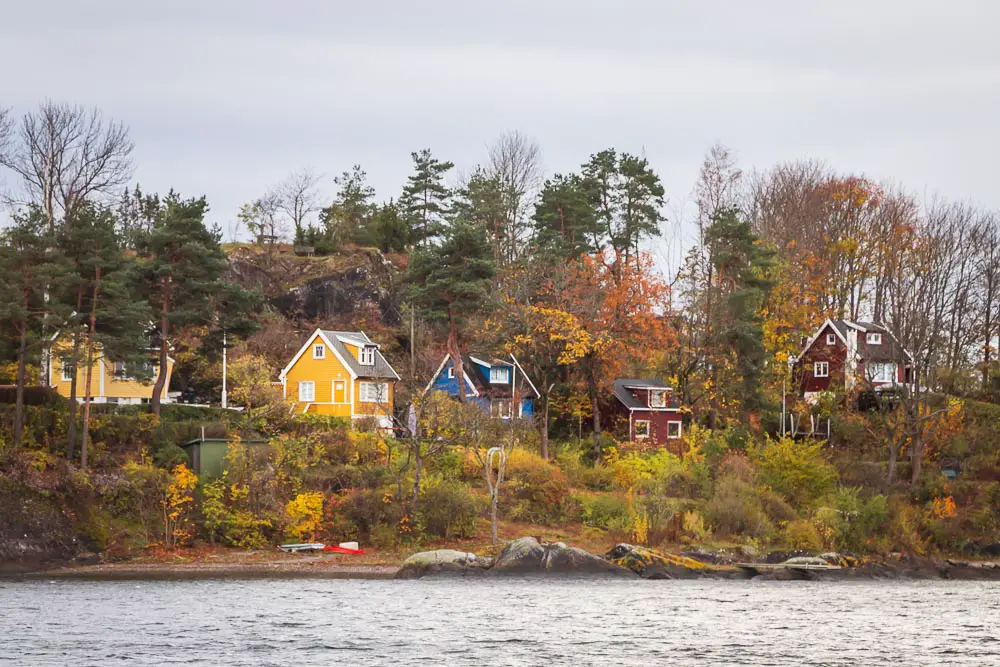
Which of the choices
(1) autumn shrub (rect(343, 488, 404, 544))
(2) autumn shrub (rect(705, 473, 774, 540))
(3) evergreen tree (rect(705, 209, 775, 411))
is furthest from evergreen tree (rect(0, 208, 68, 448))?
(3) evergreen tree (rect(705, 209, 775, 411))

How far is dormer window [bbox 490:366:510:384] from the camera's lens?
87.2 m

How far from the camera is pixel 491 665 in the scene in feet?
116

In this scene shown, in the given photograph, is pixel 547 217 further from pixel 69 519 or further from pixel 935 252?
pixel 69 519

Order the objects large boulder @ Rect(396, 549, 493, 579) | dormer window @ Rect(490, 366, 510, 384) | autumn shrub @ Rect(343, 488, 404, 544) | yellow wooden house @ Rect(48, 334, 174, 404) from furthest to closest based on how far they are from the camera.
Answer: dormer window @ Rect(490, 366, 510, 384), yellow wooden house @ Rect(48, 334, 174, 404), autumn shrub @ Rect(343, 488, 404, 544), large boulder @ Rect(396, 549, 493, 579)

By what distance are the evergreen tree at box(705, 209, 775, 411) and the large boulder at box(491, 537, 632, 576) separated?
81.6ft

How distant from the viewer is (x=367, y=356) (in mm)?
85438

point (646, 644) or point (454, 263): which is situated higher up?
point (454, 263)

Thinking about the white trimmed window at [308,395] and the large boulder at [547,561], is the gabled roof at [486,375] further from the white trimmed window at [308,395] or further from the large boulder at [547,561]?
the large boulder at [547,561]

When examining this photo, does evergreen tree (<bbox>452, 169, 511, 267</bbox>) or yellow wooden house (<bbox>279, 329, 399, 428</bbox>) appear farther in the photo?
evergreen tree (<bbox>452, 169, 511, 267</bbox>)

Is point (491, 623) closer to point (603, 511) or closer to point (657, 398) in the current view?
point (603, 511)

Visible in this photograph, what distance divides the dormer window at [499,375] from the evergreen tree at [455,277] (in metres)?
7.02

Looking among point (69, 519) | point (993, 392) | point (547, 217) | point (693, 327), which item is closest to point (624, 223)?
point (547, 217)

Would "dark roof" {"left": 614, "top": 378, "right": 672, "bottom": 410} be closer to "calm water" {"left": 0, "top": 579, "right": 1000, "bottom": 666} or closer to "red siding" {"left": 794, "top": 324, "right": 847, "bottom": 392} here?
"red siding" {"left": 794, "top": 324, "right": 847, "bottom": 392}

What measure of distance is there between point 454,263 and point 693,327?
1575 centimetres
